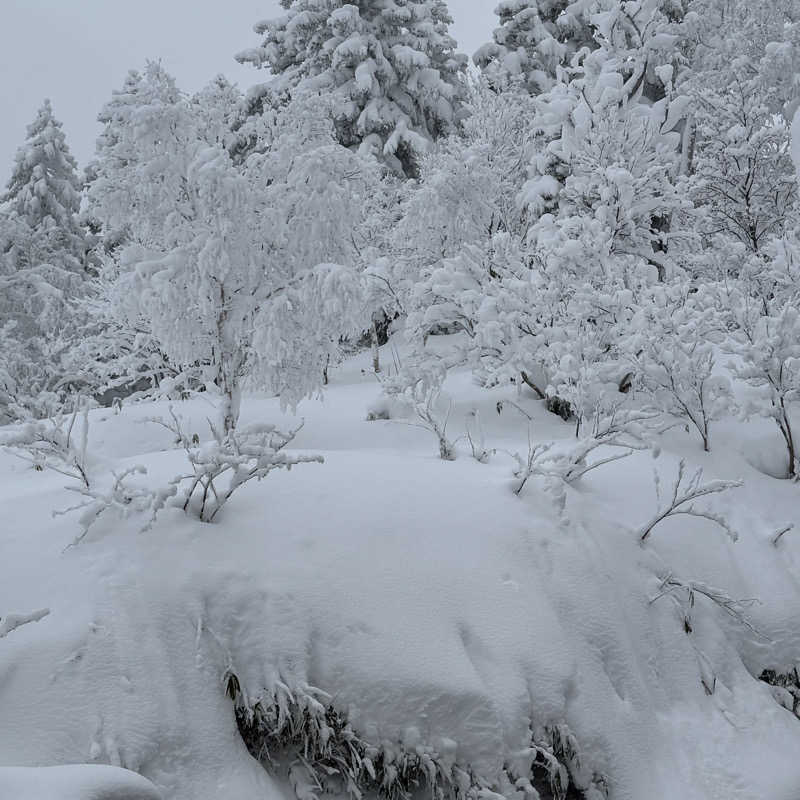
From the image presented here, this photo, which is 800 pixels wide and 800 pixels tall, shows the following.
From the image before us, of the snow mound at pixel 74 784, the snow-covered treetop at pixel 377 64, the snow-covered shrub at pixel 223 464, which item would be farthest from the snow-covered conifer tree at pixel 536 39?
the snow mound at pixel 74 784

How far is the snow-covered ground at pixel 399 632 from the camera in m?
Answer: 2.96

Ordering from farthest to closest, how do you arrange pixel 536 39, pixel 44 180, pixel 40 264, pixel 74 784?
pixel 536 39 < pixel 44 180 < pixel 40 264 < pixel 74 784

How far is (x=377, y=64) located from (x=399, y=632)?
19.2 metres

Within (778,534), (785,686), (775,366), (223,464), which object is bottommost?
(785,686)

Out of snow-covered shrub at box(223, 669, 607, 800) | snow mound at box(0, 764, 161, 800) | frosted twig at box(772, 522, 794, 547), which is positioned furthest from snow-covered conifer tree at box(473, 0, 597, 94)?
snow mound at box(0, 764, 161, 800)

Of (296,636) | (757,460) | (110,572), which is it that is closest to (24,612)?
(110,572)

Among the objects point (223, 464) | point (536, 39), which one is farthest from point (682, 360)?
point (536, 39)

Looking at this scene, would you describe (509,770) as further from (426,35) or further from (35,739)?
(426,35)

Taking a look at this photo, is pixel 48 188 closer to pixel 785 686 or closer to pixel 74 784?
pixel 74 784

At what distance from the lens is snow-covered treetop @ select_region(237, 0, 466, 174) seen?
18.8m

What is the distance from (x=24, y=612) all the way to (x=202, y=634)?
830 mm

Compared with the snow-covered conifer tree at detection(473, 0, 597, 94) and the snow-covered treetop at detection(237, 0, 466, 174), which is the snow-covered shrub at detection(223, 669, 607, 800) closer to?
the snow-covered treetop at detection(237, 0, 466, 174)

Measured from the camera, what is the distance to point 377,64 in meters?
19.0

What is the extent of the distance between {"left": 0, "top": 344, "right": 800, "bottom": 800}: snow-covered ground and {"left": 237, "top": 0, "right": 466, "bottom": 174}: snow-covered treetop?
52.3ft
